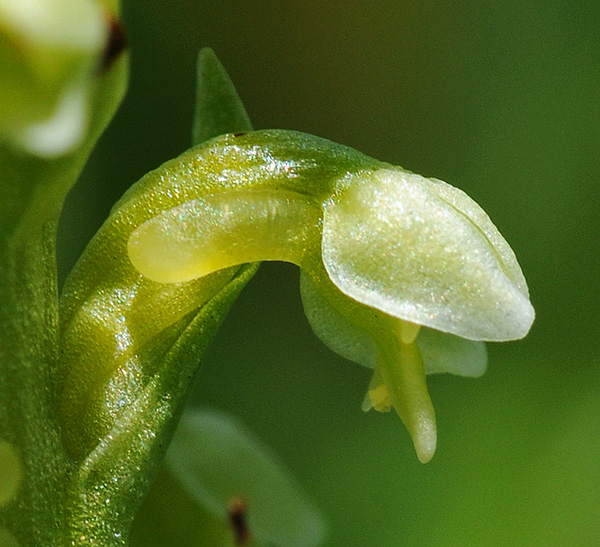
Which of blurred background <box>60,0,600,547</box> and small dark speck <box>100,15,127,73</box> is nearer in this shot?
small dark speck <box>100,15,127,73</box>

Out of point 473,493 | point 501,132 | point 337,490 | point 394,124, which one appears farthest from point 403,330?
point 394,124

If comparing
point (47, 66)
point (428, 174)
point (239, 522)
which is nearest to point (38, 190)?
point (47, 66)

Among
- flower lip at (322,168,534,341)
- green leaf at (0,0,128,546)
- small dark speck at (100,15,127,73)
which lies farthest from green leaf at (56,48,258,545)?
small dark speck at (100,15,127,73)

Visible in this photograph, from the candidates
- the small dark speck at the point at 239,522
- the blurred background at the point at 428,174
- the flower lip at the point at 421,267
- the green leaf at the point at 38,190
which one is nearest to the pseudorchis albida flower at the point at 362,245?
the flower lip at the point at 421,267

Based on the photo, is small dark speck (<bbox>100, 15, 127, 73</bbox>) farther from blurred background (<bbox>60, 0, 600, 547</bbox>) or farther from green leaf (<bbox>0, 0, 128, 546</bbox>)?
blurred background (<bbox>60, 0, 600, 547</bbox>)

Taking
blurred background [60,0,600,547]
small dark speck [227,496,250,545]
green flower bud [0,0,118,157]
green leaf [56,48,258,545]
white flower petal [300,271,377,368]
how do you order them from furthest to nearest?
1. blurred background [60,0,600,547]
2. small dark speck [227,496,250,545]
3. white flower petal [300,271,377,368]
4. green leaf [56,48,258,545]
5. green flower bud [0,0,118,157]

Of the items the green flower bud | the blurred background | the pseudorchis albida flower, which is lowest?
the blurred background

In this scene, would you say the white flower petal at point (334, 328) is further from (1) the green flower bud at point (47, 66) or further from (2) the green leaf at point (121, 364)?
(1) the green flower bud at point (47, 66)
